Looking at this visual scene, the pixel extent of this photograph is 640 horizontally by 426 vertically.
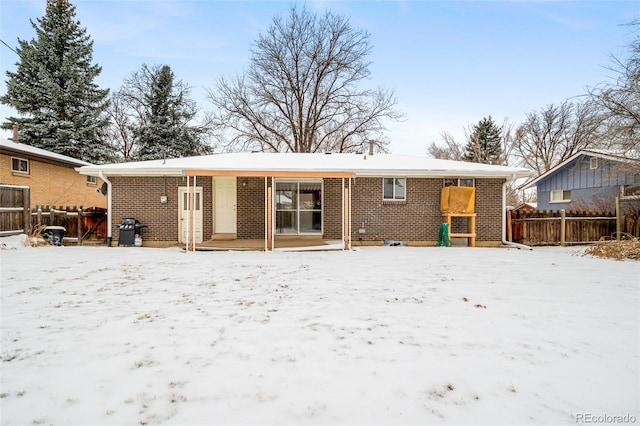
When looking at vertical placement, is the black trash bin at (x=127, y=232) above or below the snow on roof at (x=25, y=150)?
below

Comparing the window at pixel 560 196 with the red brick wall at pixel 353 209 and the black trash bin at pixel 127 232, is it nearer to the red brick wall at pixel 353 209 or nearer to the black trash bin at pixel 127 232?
the red brick wall at pixel 353 209

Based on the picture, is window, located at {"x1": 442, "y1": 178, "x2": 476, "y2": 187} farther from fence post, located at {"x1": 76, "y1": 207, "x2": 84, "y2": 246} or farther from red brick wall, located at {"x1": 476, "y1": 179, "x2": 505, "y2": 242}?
fence post, located at {"x1": 76, "y1": 207, "x2": 84, "y2": 246}

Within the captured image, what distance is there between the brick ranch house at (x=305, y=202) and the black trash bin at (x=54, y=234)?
71.6 inches

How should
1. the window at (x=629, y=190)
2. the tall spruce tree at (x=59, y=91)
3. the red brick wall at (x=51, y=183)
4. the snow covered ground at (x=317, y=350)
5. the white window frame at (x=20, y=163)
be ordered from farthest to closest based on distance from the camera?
the tall spruce tree at (x=59, y=91) < the white window frame at (x=20, y=163) < the red brick wall at (x=51, y=183) < the window at (x=629, y=190) < the snow covered ground at (x=317, y=350)

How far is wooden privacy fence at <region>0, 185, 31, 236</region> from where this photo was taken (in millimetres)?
11336

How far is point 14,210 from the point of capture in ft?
38.3

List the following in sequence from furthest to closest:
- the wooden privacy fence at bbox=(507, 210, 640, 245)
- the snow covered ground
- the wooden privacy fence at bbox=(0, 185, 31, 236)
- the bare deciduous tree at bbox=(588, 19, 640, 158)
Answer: the wooden privacy fence at bbox=(507, 210, 640, 245) < the wooden privacy fence at bbox=(0, 185, 31, 236) < the bare deciduous tree at bbox=(588, 19, 640, 158) < the snow covered ground

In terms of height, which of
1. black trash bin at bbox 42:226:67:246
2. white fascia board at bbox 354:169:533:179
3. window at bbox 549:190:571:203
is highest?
white fascia board at bbox 354:169:533:179

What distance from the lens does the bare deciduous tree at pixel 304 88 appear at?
1035 inches

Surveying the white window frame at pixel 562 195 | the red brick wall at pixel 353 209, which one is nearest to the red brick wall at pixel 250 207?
the red brick wall at pixel 353 209

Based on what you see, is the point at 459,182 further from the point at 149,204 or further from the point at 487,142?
the point at 487,142

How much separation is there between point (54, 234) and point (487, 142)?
116 ft

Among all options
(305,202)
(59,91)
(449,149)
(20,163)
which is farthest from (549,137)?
(59,91)

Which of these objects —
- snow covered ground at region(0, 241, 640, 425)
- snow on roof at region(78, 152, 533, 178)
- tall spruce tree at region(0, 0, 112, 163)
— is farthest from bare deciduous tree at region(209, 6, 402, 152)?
snow covered ground at region(0, 241, 640, 425)
